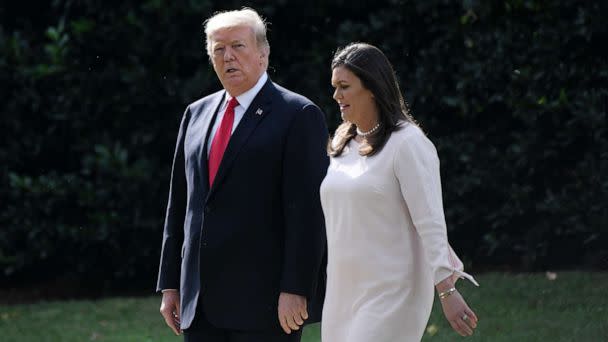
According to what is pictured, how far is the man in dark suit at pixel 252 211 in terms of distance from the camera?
455 cm

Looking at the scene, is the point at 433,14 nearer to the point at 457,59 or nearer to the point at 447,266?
the point at 457,59

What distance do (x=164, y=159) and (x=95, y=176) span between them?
0.69 meters

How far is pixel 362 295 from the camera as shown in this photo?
4.27 meters

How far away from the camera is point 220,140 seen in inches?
185

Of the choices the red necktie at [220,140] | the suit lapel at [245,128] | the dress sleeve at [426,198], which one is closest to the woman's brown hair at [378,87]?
the dress sleeve at [426,198]

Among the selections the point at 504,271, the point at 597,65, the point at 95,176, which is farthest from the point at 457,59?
the point at 95,176

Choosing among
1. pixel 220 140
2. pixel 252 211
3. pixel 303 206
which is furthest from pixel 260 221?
pixel 220 140

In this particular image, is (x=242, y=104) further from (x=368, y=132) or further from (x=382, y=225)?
(x=382, y=225)

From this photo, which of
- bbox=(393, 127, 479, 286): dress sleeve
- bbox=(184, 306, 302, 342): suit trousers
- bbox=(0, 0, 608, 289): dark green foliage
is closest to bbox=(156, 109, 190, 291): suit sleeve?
bbox=(184, 306, 302, 342): suit trousers

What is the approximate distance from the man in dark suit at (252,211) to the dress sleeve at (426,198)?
541 mm

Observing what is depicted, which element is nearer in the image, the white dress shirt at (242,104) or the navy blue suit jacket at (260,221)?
the navy blue suit jacket at (260,221)

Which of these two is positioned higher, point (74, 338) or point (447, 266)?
point (447, 266)

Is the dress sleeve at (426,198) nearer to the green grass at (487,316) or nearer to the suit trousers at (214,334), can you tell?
the suit trousers at (214,334)

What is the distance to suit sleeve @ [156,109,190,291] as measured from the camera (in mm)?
4926
